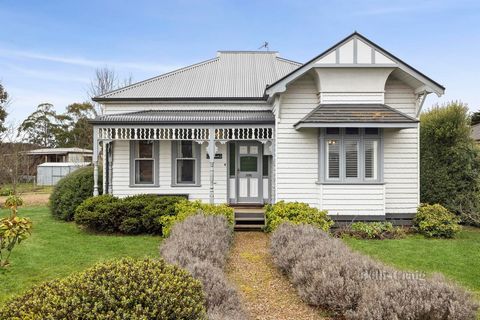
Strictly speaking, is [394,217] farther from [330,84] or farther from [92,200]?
[92,200]

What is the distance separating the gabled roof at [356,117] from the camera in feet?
34.2

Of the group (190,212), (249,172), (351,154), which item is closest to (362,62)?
(351,154)

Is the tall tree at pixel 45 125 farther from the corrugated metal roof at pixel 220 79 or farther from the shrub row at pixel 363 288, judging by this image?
the shrub row at pixel 363 288

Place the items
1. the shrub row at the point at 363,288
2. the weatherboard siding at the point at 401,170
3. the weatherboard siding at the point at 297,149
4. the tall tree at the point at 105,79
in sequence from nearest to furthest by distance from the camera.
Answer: the shrub row at the point at 363,288 < the weatherboard siding at the point at 297,149 < the weatherboard siding at the point at 401,170 < the tall tree at the point at 105,79

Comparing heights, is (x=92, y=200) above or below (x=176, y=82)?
below

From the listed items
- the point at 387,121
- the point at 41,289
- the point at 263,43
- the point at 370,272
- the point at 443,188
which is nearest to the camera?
the point at 41,289

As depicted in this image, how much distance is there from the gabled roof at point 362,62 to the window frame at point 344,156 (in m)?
2.05

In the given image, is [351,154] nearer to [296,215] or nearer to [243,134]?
[296,215]

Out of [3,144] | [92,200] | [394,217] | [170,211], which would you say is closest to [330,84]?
[394,217]

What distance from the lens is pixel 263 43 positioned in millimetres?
20172

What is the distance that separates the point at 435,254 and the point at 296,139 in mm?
5337

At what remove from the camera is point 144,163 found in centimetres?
1287

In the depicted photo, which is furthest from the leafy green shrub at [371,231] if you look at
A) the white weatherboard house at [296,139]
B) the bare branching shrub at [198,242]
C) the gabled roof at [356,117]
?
the bare branching shrub at [198,242]

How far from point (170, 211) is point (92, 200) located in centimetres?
266
